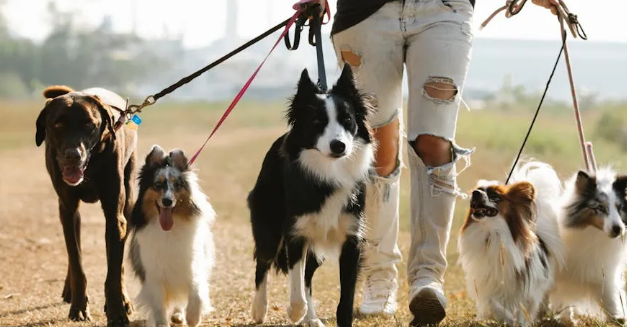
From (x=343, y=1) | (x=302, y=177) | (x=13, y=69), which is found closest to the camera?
(x=302, y=177)

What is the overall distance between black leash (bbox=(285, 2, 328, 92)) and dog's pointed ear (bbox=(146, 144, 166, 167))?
106cm

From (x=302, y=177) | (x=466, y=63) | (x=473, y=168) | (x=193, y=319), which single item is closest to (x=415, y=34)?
(x=466, y=63)

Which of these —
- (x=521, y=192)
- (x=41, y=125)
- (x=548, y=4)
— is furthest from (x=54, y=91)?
(x=548, y=4)

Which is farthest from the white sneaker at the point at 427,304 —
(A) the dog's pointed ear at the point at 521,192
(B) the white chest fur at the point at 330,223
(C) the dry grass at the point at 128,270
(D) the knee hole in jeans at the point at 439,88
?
(D) the knee hole in jeans at the point at 439,88

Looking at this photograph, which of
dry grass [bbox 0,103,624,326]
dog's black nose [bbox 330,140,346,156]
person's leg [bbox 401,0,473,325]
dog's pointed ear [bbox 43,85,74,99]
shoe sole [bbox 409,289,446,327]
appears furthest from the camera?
dry grass [bbox 0,103,624,326]

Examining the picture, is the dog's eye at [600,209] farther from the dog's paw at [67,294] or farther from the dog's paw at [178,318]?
the dog's paw at [67,294]

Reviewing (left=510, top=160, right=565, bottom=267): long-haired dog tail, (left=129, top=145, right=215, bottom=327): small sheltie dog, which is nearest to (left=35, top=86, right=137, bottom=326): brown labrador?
(left=129, top=145, right=215, bottom=327): small sheltie dog

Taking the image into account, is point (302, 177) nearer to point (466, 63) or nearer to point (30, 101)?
point (466, 63)

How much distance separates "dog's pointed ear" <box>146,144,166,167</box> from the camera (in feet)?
18.4

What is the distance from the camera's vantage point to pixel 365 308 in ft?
20.1

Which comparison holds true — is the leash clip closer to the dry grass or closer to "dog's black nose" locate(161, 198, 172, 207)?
"dog's black nose" locate(161, 198, 172, 207)

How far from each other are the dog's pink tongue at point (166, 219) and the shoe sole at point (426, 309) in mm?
1508

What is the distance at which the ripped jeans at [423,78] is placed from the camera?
18.2 feet

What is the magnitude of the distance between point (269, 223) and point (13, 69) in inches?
1851
